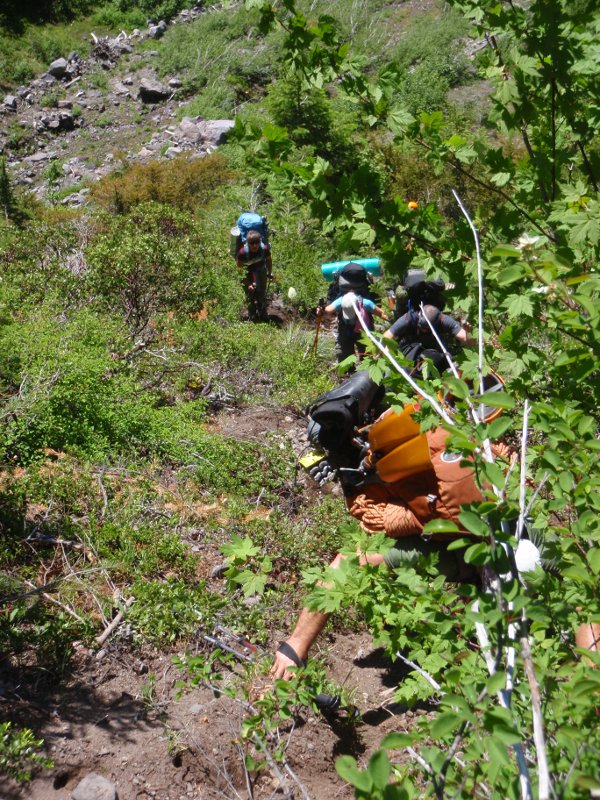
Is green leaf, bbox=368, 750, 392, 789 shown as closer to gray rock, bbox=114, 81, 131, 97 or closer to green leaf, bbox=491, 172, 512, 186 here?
green leaf, bbox=491, 172, 512, 186

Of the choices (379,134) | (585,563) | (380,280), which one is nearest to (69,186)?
(379,134)

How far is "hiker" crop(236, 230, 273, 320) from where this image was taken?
822 centimetres

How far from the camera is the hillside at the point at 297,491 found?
5.30ft

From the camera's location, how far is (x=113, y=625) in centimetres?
344

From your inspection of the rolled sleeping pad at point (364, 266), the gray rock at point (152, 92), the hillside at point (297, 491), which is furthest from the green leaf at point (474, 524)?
the gray rock at point (152, 92)

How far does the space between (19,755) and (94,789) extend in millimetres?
320

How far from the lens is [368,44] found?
23422 mm

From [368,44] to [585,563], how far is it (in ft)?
82.9

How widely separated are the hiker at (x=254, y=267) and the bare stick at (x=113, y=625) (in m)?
5.39

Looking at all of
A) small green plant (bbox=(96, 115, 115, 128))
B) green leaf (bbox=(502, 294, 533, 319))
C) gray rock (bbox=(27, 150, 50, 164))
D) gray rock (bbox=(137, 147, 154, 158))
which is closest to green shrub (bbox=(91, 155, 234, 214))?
gray rock (bbox=(137, 147, 154, 158))

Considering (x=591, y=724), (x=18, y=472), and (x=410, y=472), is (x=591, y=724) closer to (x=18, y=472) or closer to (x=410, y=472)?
(x=410, y=472)

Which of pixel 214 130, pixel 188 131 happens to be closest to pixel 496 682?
pixel 214 130

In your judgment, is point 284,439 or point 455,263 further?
point 284,439

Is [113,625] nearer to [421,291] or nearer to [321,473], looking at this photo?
[321,473]
